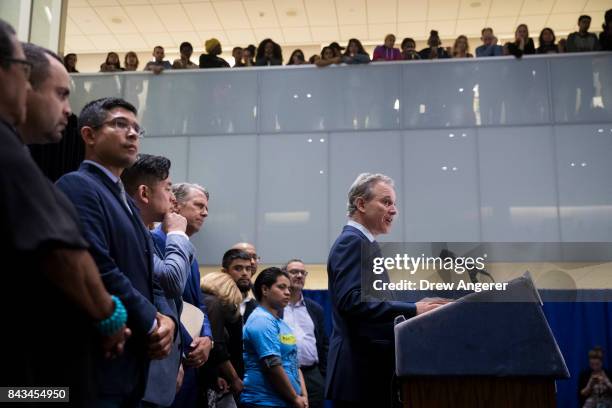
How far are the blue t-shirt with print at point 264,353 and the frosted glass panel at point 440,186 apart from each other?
4256mm

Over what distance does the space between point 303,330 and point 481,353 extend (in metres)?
2.62

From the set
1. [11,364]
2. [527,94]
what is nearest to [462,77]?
[527,94]

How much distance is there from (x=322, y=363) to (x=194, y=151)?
4.22 meters

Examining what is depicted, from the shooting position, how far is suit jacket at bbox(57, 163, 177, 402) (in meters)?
1.55

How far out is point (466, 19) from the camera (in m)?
10.1

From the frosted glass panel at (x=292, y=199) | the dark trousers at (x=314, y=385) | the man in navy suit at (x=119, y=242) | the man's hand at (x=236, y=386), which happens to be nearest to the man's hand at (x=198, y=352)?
the man in navy suit at (x=119, y=242)

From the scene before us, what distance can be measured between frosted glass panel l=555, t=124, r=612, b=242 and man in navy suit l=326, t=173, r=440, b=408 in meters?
5.43

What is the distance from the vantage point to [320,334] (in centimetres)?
462

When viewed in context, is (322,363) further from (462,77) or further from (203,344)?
(462,77)

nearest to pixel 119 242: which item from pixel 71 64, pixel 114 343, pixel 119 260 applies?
pixel 119 260

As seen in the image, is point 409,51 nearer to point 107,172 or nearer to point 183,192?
point 183,192

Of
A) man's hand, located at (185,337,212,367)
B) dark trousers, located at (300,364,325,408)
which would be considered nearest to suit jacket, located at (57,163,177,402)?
man's hand, located at (185,337,212,367)

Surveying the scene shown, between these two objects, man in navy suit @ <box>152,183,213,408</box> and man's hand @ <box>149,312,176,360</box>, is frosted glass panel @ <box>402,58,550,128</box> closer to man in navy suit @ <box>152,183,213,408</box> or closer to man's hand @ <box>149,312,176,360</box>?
man in navy suit @ <box>152,183,213,408</box>

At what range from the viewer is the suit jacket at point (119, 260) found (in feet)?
5.08
